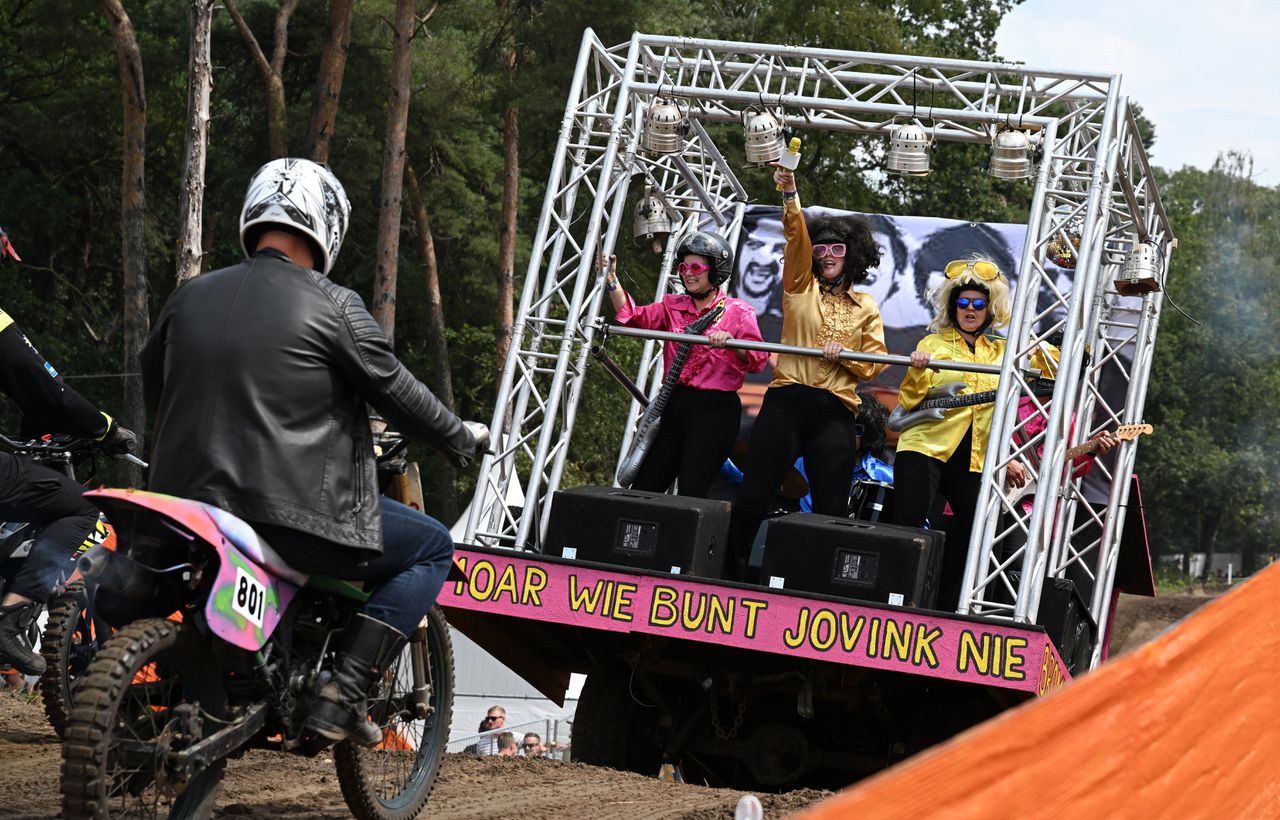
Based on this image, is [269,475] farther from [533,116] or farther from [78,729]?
[533,116]

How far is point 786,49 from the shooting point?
30.8ft

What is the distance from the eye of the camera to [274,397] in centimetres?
390

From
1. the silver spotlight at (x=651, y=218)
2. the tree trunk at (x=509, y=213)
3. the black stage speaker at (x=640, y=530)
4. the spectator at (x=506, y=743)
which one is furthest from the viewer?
the tree trunk at (x=509, y=213)

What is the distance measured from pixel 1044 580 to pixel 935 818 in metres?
7.34

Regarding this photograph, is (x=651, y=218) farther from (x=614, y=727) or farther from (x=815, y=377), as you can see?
(x=614, y=727)

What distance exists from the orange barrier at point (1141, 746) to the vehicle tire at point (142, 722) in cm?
210

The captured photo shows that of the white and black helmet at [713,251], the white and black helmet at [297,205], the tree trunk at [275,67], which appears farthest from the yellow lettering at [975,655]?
the tree trunk at [275,67]

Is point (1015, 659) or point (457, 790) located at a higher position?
point (1015, 659)

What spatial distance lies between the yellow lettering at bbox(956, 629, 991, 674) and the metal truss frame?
0.97 feet

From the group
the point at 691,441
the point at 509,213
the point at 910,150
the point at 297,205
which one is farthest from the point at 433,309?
the point at 297,205

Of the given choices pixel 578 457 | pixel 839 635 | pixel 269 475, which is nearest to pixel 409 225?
pixel 578 457

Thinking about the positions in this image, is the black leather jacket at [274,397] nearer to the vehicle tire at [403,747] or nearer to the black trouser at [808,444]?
the vehicle tire at [403,747]

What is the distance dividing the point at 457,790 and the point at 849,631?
7.83ft

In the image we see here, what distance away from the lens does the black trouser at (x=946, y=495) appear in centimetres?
859
